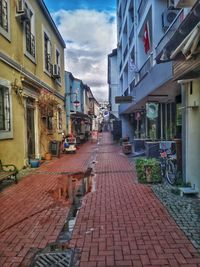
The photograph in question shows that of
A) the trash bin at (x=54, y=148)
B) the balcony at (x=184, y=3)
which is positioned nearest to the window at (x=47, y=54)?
the trash bin at (x=54, y=148)

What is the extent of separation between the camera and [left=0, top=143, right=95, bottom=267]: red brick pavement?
4.34 meters

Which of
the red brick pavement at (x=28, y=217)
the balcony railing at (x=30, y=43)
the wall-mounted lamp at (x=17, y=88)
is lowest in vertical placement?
the red brick pavement at (x=28, y=217)

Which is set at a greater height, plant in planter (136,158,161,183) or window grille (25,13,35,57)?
window grille (25,13,35,57)

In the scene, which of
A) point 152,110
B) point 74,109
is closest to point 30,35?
point 152,110

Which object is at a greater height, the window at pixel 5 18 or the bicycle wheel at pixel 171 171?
the window at pixel 5 18

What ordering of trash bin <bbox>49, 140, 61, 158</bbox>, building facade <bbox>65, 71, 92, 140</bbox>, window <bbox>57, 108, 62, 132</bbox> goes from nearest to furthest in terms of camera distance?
trash bin <bbox>49, 140, 61, 158</bbox>, window <bbox>57, 108, 62, 132</bbox>, building facade <bbox>65, 71, 92, 140</bbox>

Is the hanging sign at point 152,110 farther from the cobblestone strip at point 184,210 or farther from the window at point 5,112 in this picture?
the window at point 5,112

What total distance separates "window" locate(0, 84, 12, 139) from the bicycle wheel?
517cm

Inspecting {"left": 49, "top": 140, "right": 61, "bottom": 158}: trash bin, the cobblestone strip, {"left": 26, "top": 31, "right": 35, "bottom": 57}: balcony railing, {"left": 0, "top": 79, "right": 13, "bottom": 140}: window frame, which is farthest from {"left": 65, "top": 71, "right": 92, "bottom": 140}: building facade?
the cobblestone strip

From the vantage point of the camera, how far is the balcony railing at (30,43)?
1298cm

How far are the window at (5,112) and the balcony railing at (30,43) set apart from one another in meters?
3.33

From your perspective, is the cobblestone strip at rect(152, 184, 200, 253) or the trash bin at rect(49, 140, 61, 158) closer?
the cobblestone strip at rect(152, 184, 200, 253)

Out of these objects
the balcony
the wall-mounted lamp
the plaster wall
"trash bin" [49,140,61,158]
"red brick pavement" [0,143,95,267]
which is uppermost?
the balcony

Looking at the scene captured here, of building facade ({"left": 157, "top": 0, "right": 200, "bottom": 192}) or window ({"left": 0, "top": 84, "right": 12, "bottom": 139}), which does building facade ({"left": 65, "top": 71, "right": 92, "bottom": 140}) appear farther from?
building facade ({"left": 157, "top": 0, "right": 200, "bottom": 192})
